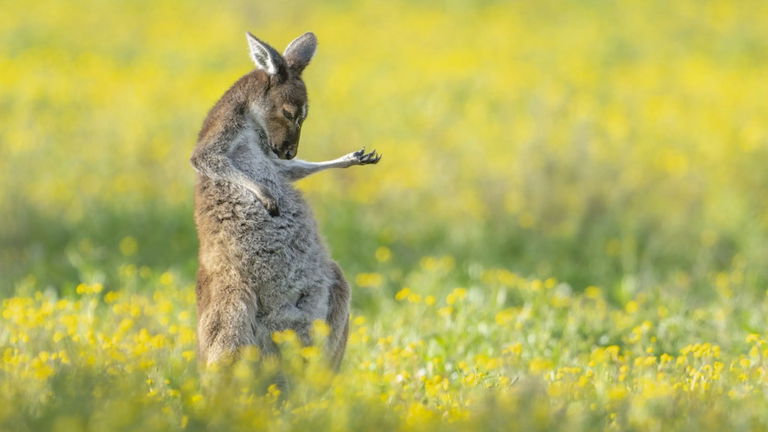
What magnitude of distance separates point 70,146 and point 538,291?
6.79 metres

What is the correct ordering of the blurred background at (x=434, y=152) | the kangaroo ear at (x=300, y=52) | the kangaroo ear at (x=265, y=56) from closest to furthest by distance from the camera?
1. the kangaroo ear at (x=265, y=56)
2. the kangaroo ear at (x=300, y=52)
3. the blurred background at (x=434, y=152)

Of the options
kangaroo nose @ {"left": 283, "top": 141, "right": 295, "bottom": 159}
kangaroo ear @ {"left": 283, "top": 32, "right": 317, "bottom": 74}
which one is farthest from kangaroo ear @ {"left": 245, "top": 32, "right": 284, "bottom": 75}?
kangaroo nose @ {"left": 283, "top": 141, "right": 295, "bottom": 159}

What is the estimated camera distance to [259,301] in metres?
4.79

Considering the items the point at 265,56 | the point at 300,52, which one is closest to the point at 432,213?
the point at 300,52

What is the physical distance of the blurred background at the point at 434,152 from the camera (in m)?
9.89

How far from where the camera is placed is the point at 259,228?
480 cm

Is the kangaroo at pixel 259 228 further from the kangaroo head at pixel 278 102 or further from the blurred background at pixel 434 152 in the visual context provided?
the blurred background at pixel 434 152

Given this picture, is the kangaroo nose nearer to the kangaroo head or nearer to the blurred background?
the kangaroo head

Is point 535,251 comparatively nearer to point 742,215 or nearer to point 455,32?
point 742,215

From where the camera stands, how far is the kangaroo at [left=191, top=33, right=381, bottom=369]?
15.4ft

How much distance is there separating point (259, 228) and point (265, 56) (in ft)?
2.48

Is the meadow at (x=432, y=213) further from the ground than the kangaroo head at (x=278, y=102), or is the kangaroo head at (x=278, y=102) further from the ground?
the kangaroo head at (x=278, y=102)

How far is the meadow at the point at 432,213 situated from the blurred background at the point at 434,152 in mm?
39

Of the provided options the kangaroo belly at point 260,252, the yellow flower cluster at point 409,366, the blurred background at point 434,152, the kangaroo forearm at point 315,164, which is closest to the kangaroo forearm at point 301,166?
the kangaroo forearm at point 315,164
